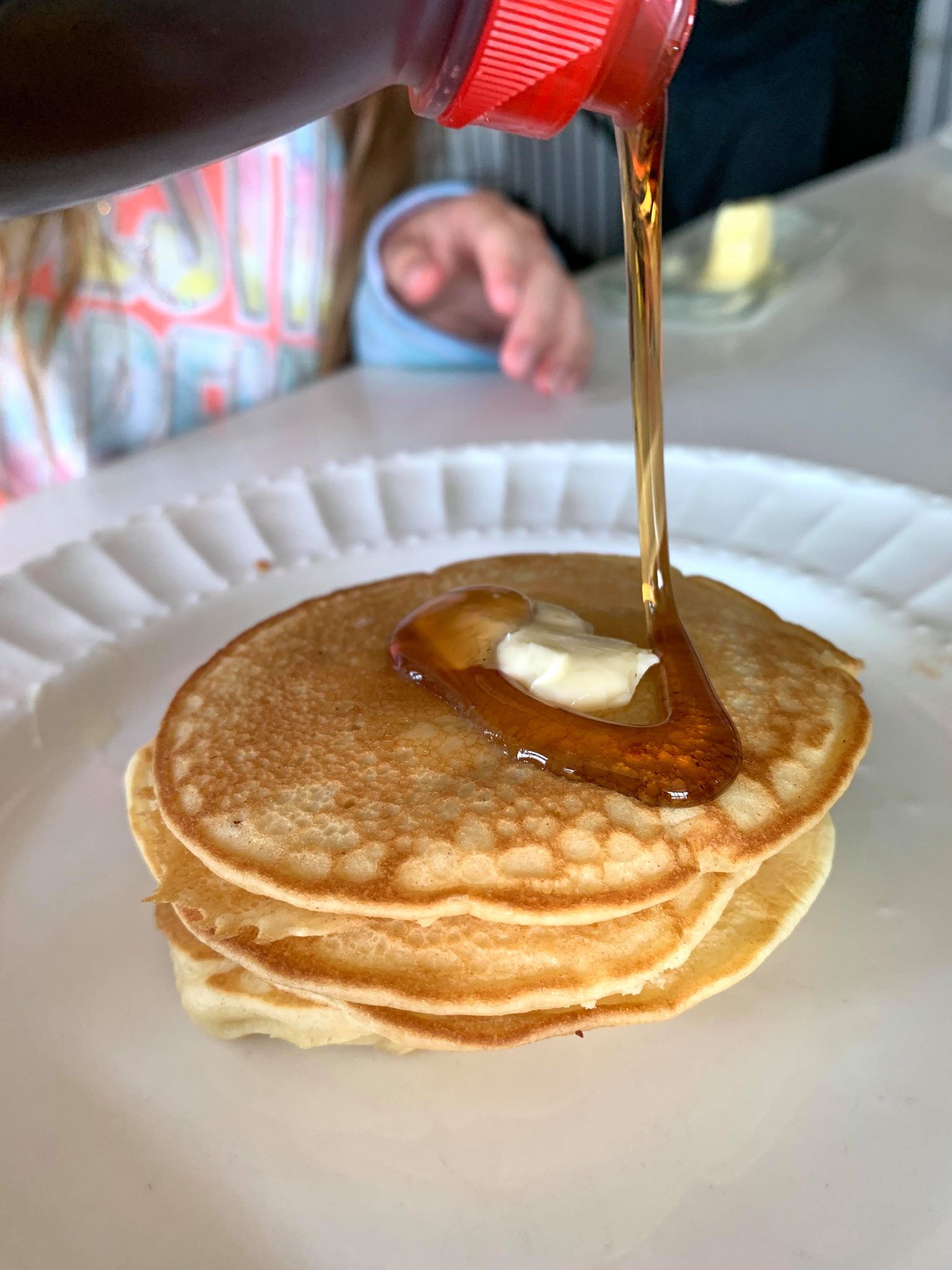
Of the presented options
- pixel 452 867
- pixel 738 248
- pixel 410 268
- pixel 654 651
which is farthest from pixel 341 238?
pixel 452 867

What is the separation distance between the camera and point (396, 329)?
1.70m

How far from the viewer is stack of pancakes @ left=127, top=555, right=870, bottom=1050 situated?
0.62 metres

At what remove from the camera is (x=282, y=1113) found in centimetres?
63

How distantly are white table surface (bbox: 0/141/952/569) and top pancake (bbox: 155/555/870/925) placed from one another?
0.52m

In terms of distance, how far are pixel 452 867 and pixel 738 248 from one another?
61.1 inches

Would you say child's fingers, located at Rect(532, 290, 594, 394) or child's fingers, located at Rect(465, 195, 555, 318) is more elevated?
child's fingers, located at Rect(465, 195, 555, 318)

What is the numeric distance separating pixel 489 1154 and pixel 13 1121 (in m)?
0.31

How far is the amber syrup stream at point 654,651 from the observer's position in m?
0.67

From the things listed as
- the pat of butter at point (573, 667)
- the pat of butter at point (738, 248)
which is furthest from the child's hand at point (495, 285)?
Answer: the pat of butter at point (573, 667)

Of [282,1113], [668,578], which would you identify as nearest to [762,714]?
[668,578]

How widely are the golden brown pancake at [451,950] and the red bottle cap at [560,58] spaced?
48cm

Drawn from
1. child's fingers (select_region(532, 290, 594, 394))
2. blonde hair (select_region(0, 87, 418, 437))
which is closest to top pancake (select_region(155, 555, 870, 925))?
child's fingers (select_region(532, 290, 594, 394))

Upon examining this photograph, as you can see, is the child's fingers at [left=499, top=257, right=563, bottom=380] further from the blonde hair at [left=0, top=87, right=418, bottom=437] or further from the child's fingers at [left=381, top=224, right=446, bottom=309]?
the blonde hair at [left=0, top=87, right=418, bottom=437]

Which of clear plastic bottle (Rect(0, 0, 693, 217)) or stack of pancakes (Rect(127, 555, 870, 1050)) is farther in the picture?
stack of pancakes (Rect(127, 555, 870, 1050))
